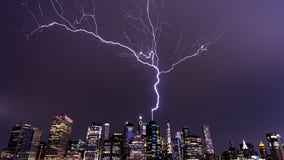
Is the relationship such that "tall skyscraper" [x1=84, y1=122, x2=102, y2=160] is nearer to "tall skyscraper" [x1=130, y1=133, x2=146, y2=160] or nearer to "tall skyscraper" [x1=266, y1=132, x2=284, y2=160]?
"tall skyscraper" [x1=130, y1=133, x2=146, y2=160]

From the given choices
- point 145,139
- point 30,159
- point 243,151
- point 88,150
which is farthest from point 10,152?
point 243,151

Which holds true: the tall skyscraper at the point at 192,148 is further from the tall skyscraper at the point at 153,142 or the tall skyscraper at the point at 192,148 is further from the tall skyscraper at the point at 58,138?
the tall skyscraper at the point at 58,138

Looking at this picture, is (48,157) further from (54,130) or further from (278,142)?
(278,142)

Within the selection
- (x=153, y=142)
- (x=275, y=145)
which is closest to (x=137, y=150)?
(x=153, y=142)

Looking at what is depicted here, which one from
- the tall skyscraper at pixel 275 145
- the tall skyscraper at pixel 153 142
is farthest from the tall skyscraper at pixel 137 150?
the tall skyscraper at pixel 275 145

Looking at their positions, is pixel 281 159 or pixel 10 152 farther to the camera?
pixel 10 152
